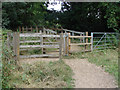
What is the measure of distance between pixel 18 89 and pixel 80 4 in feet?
52.2

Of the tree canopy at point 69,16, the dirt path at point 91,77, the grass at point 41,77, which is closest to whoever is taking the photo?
the grass at point 41,77

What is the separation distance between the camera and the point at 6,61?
4891mm

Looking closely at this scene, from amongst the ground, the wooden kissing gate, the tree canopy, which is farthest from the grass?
the tree canopy

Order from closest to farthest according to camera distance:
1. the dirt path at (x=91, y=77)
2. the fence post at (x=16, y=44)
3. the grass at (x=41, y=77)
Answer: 1. the grass at (x=41, y=77)
2. the dirt path at (x=91, y=77)
3. the fence post at (x=16, y=44)

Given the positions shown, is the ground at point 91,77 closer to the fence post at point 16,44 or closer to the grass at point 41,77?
the grass at point 41,77

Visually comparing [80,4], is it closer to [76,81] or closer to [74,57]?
[74,57]

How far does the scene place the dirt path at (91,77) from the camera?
186 inches

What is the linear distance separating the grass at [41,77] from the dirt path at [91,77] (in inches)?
15.1

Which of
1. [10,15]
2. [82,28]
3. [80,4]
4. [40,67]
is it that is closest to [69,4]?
[80,4]

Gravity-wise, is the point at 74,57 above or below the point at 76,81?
above

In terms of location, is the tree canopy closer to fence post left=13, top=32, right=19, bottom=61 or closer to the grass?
fence post left=13, top=32, right=19, bottom=61

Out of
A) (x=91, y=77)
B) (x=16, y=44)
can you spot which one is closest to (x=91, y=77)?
(x=91, y=77)

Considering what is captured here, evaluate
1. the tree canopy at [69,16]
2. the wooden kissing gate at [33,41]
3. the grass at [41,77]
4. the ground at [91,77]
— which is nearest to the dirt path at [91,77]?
the ground at [91,77]

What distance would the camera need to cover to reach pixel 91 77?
212 inches
